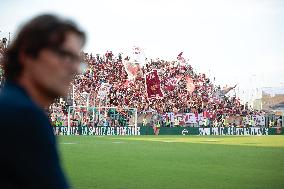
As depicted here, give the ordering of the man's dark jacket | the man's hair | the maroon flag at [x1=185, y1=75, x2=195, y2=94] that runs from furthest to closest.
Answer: the maroon flag at [x1=185, y1=75, x2=195, y2=94]
the man's hair
the man's dark jacket

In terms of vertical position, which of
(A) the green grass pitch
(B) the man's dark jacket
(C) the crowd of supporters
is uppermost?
(C) the crowd of supporters

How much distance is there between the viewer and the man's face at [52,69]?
78.9 inches

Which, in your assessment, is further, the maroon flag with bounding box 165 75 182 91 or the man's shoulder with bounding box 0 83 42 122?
the maroon flag with bounding box 165 75 182 91

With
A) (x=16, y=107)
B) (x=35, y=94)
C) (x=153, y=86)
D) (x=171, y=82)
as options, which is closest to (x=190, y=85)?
(x=171, y=82)

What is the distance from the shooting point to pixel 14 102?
1.87 meters

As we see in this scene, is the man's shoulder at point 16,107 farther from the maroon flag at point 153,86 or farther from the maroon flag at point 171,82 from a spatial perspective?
the maroon flag at point 171,82

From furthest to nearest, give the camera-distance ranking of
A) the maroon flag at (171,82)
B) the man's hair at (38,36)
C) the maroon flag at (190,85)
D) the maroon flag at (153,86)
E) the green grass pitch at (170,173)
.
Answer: the maroon flag at (190,85)
the maroon flag at (171,82)
the maroon flag at (153,86)
the green grass pitch at (170,173)
the man's hair at (38,36)

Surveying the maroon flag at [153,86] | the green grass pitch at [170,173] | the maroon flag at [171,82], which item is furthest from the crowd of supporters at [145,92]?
the green grass pitch at [170,173]

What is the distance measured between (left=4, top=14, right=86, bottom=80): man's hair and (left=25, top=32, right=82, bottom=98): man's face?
0.02 m

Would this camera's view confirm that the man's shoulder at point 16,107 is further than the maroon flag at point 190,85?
No

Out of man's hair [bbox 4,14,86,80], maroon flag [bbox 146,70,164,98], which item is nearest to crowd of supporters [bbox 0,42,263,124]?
maroon flag [bbox 146,70,164,98]

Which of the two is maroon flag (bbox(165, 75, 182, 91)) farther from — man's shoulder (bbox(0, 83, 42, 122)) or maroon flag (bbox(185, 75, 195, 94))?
man's shoulder (bbox(0, 83, 42, 122))

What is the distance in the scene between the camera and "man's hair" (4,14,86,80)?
199cm

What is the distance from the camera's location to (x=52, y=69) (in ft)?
6.58
